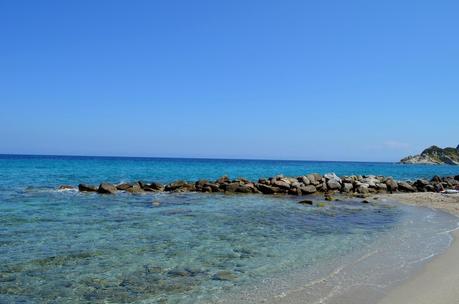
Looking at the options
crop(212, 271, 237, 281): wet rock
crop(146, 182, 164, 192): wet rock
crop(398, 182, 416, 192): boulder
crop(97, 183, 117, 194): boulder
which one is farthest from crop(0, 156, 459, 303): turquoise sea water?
crop(398, 182, 416, 192): boulder

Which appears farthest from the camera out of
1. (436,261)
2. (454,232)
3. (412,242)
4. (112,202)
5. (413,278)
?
(112,202)

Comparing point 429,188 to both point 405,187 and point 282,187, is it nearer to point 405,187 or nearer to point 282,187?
point 405,187

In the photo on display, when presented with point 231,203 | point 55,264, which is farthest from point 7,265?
point 231,203

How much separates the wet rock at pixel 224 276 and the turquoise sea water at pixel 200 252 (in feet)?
0.07

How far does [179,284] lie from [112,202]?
50.2 feet

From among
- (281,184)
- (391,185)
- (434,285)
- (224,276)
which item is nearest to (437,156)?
(391,185)

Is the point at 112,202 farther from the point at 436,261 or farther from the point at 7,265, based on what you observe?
the point at 436,261

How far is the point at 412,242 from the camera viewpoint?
506 inches

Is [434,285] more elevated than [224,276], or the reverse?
[434,285]

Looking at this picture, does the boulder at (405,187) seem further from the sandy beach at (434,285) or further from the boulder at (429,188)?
the sandy beach at (434,285)

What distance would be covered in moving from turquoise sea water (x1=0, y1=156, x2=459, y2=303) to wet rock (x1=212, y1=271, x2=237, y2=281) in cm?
2

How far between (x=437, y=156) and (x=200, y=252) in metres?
176

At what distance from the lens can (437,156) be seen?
16662 cm

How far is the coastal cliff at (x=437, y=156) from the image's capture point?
161875 mm
